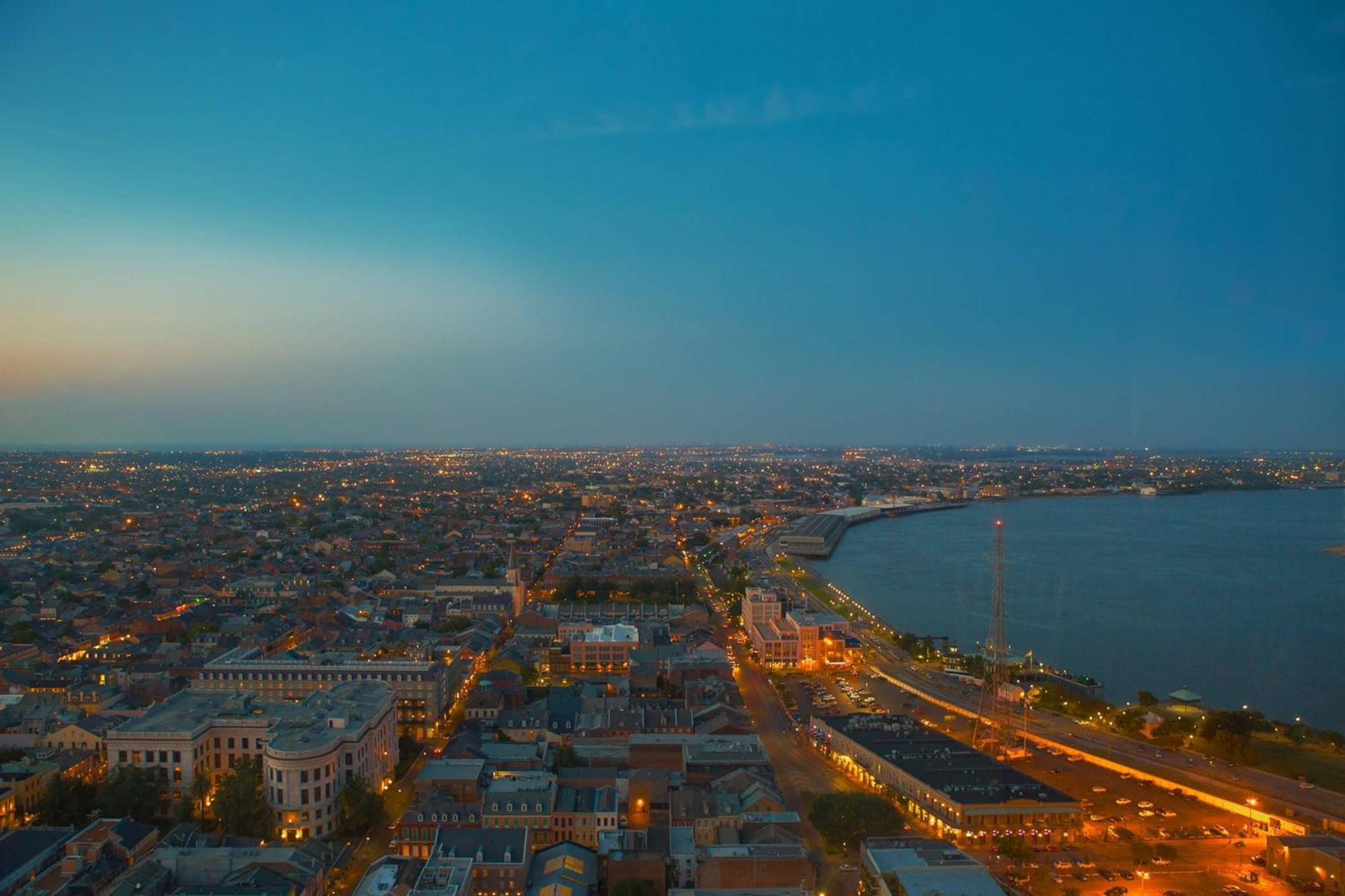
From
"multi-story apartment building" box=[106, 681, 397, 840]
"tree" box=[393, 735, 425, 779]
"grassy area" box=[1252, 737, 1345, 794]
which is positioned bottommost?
"grassy area" box=[1252, 737, 1345, 794]

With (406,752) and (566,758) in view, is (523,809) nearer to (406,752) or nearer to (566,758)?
(566,758)

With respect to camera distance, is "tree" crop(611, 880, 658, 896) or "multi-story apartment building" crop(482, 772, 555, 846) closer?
"tree" crop(611, 880, 658, 896)

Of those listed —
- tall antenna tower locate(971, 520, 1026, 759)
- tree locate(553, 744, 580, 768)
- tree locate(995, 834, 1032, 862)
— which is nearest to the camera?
tree locate(995, 834, 1032, 862)

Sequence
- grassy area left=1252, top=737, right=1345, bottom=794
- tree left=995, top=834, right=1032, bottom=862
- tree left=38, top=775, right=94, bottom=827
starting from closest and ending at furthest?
tree left=995, top=834, right=1032, bottom=862 < tree left=38, top=775, right=94, bottom=827 < grassy area left=1252, top=737, right=1345, bottom=794

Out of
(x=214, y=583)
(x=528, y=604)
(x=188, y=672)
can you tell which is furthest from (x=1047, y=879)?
(x=214, y=583)

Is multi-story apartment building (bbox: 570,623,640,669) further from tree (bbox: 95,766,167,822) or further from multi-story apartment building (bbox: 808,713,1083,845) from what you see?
tree (bbox: 95,766,167,822)

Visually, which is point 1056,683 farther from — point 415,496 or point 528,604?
point 415,496

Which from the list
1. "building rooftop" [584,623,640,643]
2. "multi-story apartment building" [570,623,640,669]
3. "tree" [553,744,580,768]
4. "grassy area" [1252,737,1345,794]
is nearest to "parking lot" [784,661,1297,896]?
"grassy area" [1252,737,1345,794]

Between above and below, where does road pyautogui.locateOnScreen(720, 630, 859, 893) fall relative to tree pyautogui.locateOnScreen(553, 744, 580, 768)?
below

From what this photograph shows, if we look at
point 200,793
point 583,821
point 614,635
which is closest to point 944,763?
point 583,821
